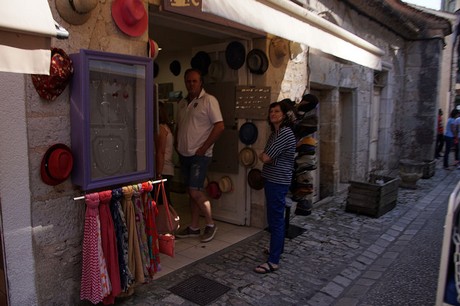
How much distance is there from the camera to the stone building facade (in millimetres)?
2291

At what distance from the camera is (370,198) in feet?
18.5

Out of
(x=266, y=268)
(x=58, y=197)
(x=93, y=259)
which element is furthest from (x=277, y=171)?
(x=58, y=197)

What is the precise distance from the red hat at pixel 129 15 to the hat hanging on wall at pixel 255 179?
2.29m

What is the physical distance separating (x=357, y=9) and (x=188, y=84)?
4.63m

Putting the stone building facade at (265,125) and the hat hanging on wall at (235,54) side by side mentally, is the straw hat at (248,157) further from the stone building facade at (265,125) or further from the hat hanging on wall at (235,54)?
the hat hanging on wall at (235,54)

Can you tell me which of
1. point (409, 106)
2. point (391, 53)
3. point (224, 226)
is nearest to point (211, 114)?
point (224, 226)

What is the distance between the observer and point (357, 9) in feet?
23.2

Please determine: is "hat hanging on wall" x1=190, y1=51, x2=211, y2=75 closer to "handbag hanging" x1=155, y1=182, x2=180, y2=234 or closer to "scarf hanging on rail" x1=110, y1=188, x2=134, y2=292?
"handbag hanging" x1=155, y1=182, x2=180, y2=234

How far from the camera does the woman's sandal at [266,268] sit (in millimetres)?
3525

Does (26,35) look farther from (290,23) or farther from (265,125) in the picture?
(265,125)

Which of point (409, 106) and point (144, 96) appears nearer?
point (144, 96)

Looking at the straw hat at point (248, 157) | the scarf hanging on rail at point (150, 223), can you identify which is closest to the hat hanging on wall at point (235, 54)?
the straw hat at point (248, 157)

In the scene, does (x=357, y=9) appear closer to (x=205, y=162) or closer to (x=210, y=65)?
(x=210, y=65)

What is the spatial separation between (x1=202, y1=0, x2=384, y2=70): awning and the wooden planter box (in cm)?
196
